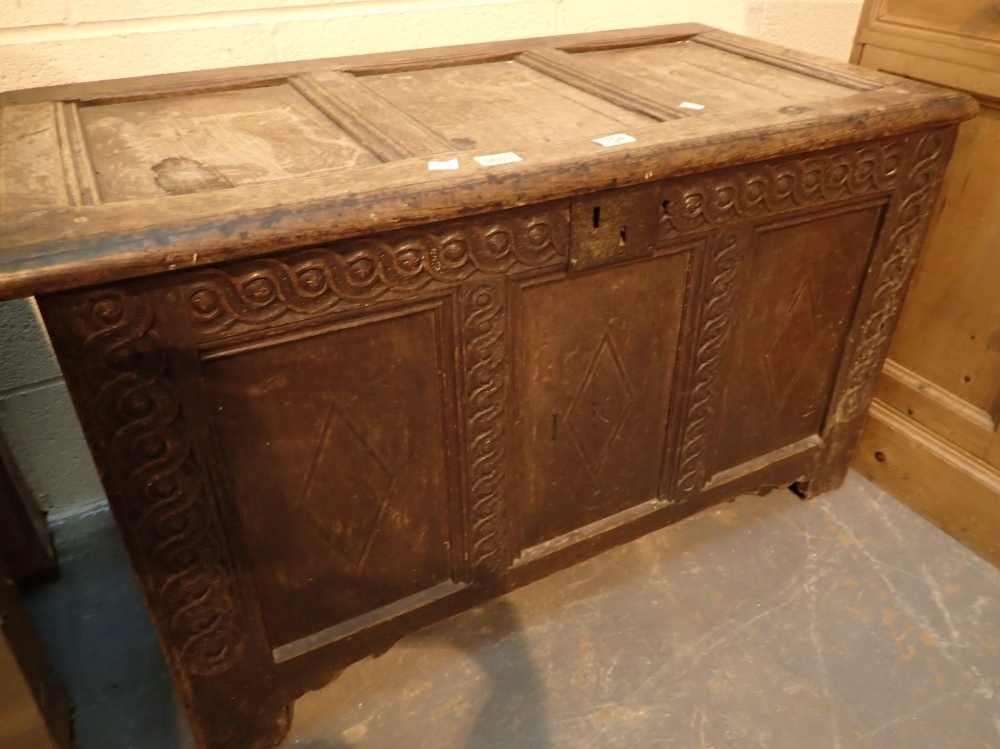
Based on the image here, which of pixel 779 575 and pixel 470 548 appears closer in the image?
pixel 470 548

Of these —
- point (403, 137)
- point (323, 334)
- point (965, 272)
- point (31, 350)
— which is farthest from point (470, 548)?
point (965, 272)

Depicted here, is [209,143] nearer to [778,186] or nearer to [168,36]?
[168,36]

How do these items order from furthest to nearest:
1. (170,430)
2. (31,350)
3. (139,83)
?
(31,350) < (139,83) < (170,430)

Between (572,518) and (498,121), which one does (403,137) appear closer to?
(498,121)

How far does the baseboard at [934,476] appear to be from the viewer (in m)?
1.66

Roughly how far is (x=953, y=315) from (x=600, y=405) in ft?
2.86

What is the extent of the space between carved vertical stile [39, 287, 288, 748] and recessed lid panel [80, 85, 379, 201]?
0.61 feet

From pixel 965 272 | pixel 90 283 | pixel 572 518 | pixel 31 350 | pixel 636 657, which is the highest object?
pixel 90 283

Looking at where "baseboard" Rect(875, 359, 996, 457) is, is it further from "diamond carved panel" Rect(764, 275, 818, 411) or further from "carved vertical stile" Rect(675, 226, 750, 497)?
"carved vertical stile" Rect(675, 226, 750, 497)

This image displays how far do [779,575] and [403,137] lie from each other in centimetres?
117

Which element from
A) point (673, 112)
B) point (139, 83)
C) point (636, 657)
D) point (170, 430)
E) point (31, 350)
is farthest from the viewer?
point (31, 350)

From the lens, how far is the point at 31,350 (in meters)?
1.58

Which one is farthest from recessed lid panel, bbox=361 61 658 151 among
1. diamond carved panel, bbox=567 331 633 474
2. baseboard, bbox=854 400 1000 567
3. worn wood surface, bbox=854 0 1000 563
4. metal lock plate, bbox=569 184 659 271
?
baseboard, bbox=854 400 1000 567

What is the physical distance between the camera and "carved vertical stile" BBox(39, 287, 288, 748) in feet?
2.94
